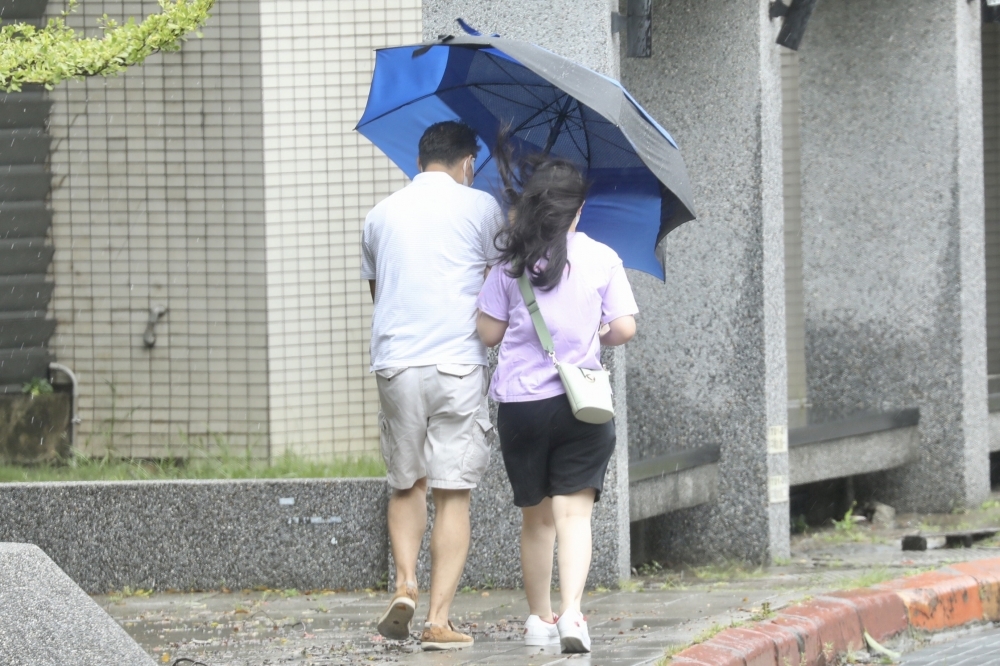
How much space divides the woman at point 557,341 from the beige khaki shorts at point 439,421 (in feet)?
0.32

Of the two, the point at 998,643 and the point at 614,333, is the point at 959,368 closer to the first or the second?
the point at 998,643

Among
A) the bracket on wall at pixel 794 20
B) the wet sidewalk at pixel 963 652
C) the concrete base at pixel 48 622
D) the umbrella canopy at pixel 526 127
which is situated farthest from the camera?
the bracket on wall at pixel 794 20

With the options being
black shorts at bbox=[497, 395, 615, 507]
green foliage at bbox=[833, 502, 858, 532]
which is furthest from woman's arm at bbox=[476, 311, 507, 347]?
green foliage at bbox=[833, 502, 858, 532]

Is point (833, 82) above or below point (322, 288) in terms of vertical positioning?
above

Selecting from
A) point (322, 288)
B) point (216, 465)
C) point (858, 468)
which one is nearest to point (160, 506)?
point (216, 465)

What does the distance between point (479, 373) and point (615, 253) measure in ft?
2.22

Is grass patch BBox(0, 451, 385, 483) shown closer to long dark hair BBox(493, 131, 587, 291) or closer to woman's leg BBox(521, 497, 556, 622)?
woman's leg BBox(521, 497, 556, 622)

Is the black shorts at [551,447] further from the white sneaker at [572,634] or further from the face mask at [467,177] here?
the face mask at [467,177]

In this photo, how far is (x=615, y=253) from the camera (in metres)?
5.57

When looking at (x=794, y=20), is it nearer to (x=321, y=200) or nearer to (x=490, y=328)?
(x=321, y=200)

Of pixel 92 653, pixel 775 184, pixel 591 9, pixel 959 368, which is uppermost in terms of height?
pixel 591 9

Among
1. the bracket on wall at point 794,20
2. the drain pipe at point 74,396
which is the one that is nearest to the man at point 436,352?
the drain pipe at point 74,396

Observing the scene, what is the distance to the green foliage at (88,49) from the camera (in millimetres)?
5133

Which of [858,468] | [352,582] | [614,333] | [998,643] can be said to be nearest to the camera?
[614,333]
